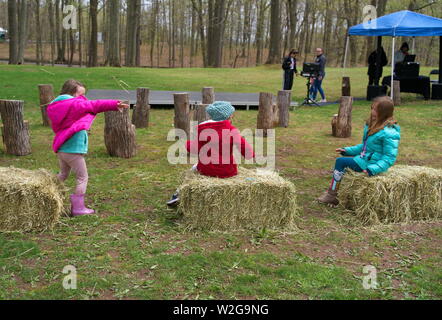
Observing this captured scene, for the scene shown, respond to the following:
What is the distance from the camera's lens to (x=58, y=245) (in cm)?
444

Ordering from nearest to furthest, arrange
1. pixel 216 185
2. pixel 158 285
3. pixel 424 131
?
pixel 158 285 < pixel 216 185 < pixel 424 131

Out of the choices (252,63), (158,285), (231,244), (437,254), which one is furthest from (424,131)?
(252,63)

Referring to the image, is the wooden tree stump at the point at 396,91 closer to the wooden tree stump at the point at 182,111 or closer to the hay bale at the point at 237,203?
the wooden tree stump at the point at 182,111

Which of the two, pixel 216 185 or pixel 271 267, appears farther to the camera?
pixel 216 185

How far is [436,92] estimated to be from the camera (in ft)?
56.0

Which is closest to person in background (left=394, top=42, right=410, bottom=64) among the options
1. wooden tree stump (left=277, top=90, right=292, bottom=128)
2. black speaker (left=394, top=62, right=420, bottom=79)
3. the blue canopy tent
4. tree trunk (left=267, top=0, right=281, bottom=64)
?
black speaker (left=394, top=62, right=420, bottom=79)

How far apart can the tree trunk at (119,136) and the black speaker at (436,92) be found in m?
12.9

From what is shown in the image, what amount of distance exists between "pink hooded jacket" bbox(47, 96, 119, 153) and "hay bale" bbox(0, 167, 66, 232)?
508 millimetres

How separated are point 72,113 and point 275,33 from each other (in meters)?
25.8

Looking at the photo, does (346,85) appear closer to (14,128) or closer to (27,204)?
(14,128)

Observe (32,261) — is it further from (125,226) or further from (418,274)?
(418,274)

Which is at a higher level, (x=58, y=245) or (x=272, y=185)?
(x=272, y=185)
